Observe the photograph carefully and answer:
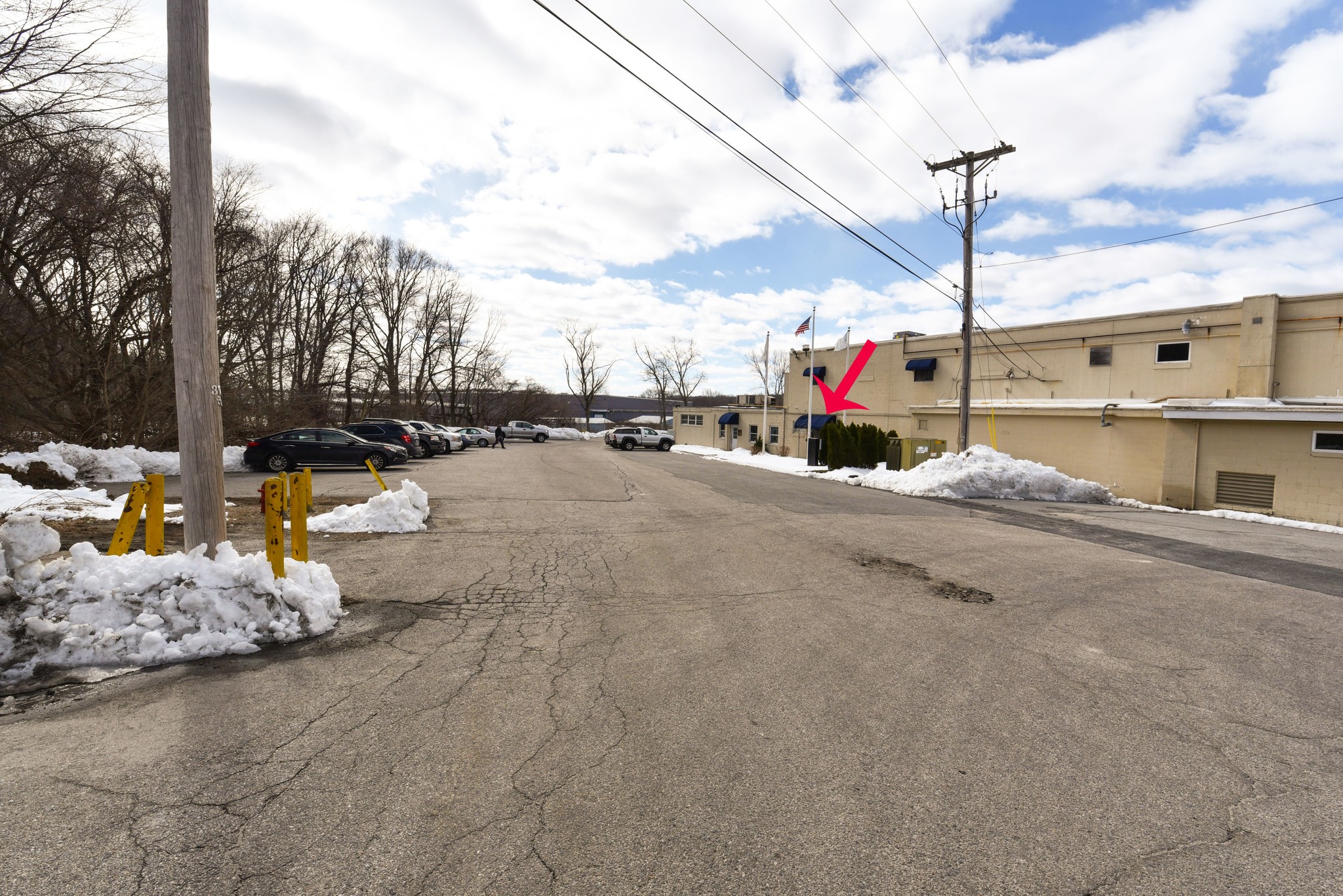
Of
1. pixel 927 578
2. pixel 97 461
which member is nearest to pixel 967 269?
pixel 927 578

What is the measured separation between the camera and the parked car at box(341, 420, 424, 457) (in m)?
26.9

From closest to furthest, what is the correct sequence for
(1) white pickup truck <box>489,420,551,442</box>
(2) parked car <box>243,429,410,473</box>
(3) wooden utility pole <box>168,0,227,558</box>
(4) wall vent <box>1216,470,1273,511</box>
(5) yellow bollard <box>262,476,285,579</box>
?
(5) yellow bollard <box>262,476,285,579</box>
(3) wooden utility pole <box>168,0,227,558</box>
(4) wall vent <box>1216,470,1273,511</box>
(2) parked car <box>243,429,410,473</box>
(1) white pickup truck <box>489,420,551,442</box>

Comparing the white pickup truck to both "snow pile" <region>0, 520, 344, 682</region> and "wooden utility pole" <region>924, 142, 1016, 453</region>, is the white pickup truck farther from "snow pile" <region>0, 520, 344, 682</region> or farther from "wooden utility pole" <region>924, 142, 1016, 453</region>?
"snow pile" <region>0, 520, 344, 682</region>

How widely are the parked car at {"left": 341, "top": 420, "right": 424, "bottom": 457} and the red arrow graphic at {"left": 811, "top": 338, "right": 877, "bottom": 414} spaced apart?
22.9 m

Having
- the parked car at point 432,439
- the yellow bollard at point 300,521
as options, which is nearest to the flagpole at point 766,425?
the parked car at point 432,439

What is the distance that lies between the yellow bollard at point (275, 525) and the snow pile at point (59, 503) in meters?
6.50

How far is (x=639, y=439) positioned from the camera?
46.4m

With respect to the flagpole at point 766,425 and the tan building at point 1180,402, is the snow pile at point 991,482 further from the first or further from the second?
the flagpole at point 766,425

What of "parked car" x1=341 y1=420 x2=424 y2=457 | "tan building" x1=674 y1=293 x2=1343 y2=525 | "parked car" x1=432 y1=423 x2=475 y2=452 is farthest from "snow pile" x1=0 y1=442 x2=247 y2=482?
"tan building" x1=674 y1=293 x2=1343 y2=525

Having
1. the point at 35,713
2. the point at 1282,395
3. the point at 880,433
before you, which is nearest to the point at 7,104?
the point at 35,713

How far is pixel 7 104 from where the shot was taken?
37.2ft

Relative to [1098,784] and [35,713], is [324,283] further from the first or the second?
[1098,784]

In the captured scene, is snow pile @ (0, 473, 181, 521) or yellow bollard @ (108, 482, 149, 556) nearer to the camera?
yellow bollard @ (108, 482, 149, 556)

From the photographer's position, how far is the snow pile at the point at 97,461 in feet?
49.8
